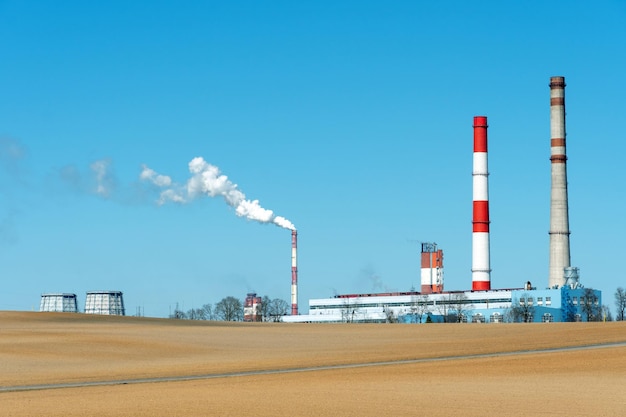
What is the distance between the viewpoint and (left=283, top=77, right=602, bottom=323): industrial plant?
394 feet

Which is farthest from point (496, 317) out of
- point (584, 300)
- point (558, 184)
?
point (558, 184)

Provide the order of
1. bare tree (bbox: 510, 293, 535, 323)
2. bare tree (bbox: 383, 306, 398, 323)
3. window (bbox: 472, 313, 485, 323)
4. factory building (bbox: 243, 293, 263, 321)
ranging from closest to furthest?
bare tree (bbox: 510, 293, 535, 323)
window (bbox: 472, 313, 485, 323)
bare tree (bbox: 383, 306, 398, 323)
factory building (bbox: 243, 293, 263, 321)

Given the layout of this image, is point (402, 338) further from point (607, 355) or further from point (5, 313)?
point (5, 313)

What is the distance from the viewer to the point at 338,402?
29.4 m

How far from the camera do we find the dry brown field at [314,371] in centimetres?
2833

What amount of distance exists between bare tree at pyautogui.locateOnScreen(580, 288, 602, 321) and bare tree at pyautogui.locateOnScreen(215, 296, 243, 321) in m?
60.7

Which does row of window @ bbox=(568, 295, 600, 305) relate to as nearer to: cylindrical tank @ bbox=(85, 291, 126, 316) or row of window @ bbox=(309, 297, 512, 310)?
→ row of window @ bbox=(309, 297, 512, 310)

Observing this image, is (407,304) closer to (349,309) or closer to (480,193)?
(349,309)

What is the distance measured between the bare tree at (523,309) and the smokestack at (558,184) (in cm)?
679

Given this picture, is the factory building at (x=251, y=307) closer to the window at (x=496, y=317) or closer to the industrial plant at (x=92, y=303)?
the industrial plant at (x=92, y=303)

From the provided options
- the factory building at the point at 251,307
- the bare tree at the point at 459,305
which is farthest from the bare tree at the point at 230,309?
the bare tree at the point at 459,305

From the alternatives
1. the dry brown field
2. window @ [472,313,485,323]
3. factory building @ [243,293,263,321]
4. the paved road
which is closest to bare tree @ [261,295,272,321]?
factory building @ [243,293,263,321]

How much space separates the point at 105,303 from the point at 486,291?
5508cm

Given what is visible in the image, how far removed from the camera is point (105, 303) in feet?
523
